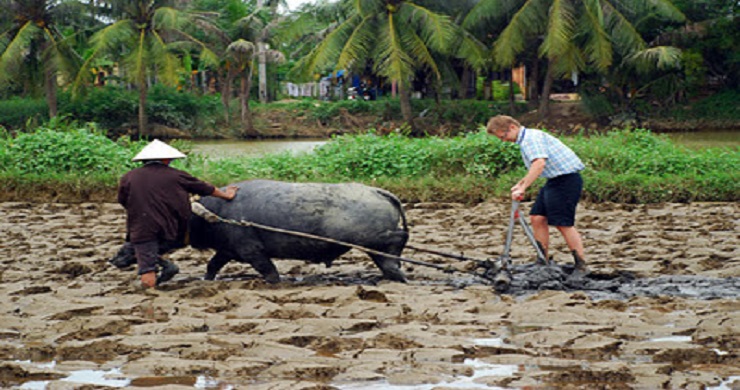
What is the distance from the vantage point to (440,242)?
9.55 metres

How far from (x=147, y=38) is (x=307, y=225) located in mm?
22792

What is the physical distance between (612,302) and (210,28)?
25.5 m

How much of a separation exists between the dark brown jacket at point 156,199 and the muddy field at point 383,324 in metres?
0.46

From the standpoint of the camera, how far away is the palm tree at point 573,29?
26766mm

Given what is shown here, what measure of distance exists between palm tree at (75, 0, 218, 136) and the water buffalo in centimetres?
2088

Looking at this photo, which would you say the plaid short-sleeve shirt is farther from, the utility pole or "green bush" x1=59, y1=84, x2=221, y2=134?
"green bush" x1=59, y1=84, x2=221, y2=134

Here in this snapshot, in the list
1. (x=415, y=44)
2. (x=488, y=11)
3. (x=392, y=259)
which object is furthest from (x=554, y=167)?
(x=488, y=11)

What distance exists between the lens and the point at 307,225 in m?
7.42

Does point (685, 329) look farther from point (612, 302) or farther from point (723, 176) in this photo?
point (723, 176)

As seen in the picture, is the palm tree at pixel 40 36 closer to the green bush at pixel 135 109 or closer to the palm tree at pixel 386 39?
the green bush at pixel 135 109

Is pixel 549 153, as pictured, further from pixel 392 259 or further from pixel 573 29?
pixel 573 29

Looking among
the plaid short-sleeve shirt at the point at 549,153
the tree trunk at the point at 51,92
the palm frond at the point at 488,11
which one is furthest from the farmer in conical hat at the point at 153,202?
the tree trunk at the point at 51,92

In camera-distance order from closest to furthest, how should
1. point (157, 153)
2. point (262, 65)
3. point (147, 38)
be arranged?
point (157, 153)
point (147, 38)
point (262, 65)

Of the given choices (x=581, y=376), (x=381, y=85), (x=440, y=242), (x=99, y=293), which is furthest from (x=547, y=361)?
(x=381, y=85)
